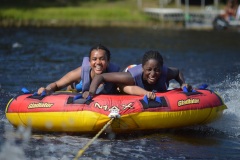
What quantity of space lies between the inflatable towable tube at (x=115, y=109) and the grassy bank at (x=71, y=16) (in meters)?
21.0

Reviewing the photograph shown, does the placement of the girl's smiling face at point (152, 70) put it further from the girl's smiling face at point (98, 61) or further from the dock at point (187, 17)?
the dock at point (187, 17)

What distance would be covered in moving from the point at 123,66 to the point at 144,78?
761 cm

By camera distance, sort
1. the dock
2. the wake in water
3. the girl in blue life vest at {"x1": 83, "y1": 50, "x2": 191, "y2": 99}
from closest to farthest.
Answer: the girl in blue life vest at {"x1": 83, "y1": 50, "x2": 191, "y2": 99} → the wake in water → the dock

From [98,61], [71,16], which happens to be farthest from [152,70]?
[71,16]

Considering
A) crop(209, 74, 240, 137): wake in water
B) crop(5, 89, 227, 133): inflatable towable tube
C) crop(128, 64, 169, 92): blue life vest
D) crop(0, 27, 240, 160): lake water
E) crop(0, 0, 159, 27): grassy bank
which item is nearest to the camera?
crop(0, 27, 240, 160): lake water

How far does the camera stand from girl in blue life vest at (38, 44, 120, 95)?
7141mm

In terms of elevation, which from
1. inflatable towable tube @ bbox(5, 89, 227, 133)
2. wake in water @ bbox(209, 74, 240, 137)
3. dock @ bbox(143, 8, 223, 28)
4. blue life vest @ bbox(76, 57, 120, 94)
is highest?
dock @ bbox(143, 8, 223, 28)

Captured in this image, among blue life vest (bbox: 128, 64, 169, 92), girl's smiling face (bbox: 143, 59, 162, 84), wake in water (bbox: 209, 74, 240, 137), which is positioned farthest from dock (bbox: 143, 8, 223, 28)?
girl's smiling face (bbox: 143, 59, 162, 84)

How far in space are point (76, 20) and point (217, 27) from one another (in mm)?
7113

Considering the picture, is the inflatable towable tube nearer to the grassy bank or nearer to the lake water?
the lake water

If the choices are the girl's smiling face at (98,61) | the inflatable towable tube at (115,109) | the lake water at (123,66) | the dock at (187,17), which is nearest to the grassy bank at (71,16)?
the dock at (187,17)

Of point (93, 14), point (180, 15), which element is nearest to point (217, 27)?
point (180, 15)

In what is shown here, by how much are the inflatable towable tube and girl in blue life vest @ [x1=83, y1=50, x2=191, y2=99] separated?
0.15m

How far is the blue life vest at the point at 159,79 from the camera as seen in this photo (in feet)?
23.7
